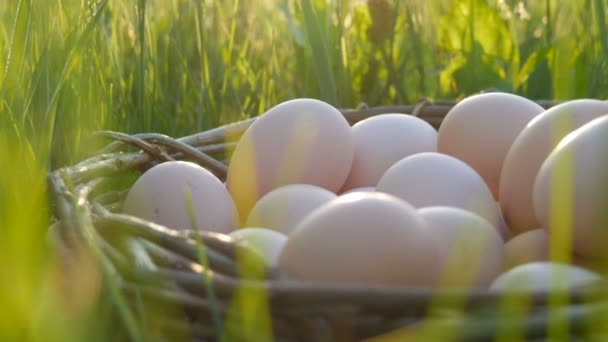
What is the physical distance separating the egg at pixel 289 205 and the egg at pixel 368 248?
0.81 feet

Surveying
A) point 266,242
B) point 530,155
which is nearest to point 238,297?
point 266,242

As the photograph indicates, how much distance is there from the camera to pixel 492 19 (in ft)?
6.22

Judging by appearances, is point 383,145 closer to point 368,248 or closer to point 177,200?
point 177,200

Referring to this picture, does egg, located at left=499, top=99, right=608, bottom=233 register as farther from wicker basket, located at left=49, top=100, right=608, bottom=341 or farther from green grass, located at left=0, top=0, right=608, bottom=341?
green grass, located at left=0, top=0, right=608, bottom=341

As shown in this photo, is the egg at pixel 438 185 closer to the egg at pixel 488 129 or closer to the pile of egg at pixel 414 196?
the pile of egg at pixel 414 196

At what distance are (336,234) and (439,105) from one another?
2.64 feet

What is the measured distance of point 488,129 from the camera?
48.3 inches

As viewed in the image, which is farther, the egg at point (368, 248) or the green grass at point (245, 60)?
the green grass at point (245, 60)

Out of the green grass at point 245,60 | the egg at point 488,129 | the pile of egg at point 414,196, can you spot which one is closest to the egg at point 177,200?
the pile of egg at point 414,196

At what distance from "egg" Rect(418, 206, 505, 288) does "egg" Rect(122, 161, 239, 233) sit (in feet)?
1.04

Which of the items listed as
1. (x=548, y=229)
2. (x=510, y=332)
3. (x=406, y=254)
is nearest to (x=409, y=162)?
(x=548, y=229)

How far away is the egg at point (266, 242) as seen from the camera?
0.92 meters

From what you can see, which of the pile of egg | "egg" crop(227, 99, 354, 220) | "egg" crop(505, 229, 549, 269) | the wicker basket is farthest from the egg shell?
the wicker basket

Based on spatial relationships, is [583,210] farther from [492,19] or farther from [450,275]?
[492,19]
